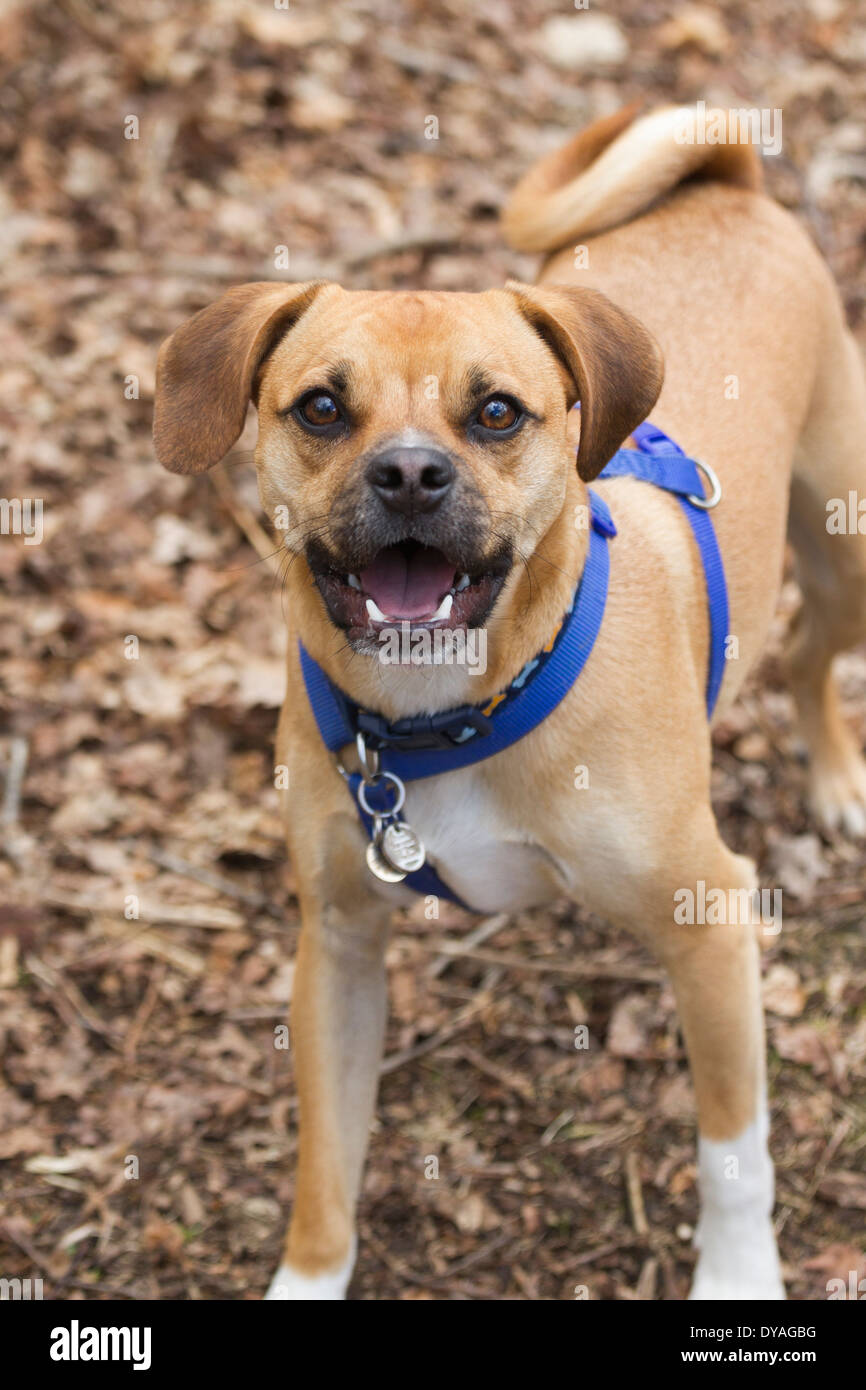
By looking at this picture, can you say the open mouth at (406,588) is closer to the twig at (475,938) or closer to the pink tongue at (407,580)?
the pink tongue at (407,580)

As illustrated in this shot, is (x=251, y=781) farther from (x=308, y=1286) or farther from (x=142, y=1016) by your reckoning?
(x=308, y=1286)

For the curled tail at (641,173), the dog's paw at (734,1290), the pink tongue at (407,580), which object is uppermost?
the curled tail at (641,173)

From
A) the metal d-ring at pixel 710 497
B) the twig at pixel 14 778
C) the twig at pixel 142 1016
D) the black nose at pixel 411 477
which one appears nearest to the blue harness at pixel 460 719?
the metal d-ring at pixel 710 497

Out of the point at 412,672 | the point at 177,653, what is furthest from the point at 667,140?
the point at 177,653

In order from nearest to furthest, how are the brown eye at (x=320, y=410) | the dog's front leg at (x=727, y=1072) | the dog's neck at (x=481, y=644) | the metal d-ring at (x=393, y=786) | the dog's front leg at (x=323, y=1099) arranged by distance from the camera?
1. the brown eye at (x=320, y=410)
2. the dog's neck at (x=481, y=644)
3. the metal d-ring at (x=393, y=786)
4. the dog's front leg at (x=727, y=1072)
5. the dog's front leg at (x=323, y=1099)

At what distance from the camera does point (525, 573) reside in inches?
114

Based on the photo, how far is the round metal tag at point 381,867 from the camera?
3.09m

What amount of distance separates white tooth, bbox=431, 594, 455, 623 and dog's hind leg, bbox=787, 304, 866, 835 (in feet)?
6.06

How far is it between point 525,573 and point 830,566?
189cm

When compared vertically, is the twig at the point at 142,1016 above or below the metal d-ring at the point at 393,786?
below

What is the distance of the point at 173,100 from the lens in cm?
713

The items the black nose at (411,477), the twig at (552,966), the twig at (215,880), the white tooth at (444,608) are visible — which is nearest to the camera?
the black nose at (411,477)

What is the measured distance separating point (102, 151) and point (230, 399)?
458 cm

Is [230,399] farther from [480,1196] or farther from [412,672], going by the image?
[480,1196]
